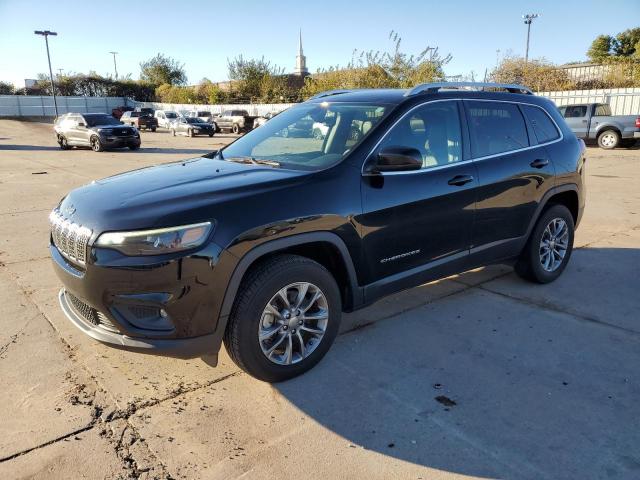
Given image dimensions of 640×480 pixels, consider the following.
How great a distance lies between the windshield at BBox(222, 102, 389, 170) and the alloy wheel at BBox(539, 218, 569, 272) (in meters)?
2.28

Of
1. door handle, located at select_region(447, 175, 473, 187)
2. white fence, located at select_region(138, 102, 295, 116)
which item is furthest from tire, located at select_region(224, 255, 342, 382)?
white fence, located at select_region(138, 102, 295, 116)

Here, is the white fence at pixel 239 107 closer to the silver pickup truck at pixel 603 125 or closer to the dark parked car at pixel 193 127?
the dark parked car at pixel 193 127

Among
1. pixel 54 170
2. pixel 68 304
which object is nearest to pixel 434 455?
pixel 68 304

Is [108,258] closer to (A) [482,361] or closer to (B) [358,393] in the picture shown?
(B) [358,393]

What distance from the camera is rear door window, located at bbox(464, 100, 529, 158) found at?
4.08 m

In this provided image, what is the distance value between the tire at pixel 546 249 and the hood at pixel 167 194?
2.66m

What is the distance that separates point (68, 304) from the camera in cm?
322

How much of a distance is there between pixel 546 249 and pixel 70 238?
4167 mm

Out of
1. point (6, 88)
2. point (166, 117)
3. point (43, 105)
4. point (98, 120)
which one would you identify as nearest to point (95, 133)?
point (98, 120)

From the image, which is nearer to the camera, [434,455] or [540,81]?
[434,455]

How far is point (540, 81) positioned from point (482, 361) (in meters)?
37.1

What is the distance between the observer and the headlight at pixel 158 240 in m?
2.62

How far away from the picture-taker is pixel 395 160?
129 inches

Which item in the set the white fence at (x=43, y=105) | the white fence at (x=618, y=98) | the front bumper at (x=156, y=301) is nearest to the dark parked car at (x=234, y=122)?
the white fence at (x=618, y=98)
